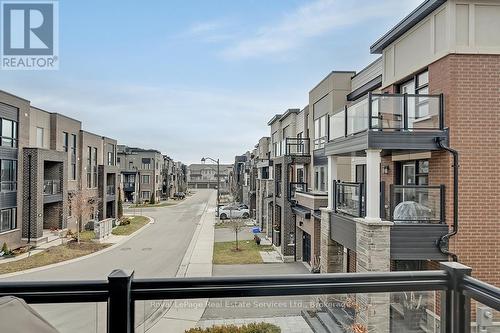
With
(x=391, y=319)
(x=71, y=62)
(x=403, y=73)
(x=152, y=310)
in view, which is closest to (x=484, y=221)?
(x=403, y=73)

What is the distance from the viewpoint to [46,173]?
2716 centimetres

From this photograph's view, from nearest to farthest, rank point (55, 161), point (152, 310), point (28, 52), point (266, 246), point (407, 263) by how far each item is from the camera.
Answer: point (152, 310) → point (407, 263) → point (28, 52) → point (266, 246) → point (55, 161)

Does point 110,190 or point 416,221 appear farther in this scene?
point 110,190

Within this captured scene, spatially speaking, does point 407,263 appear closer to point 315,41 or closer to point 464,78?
point 464,78

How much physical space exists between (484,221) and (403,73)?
4.71 m

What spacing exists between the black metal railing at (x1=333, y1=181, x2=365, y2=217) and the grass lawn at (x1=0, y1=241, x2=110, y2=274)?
15326 mm

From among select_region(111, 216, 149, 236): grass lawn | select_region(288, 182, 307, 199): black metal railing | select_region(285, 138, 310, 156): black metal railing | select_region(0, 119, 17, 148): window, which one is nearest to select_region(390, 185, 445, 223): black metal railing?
select_region(288, 182, 307, 199): black metal railing

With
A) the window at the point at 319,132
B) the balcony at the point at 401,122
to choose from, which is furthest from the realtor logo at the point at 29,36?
the window at the point at 319,132

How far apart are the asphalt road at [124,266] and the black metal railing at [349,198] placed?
19.3ft

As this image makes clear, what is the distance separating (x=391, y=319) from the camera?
2.54 m

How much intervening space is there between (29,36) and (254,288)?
Result: 1532cm

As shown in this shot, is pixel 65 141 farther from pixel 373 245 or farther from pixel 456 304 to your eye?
pixel 456 304

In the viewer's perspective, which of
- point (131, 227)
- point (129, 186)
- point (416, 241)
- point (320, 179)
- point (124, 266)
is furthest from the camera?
point (129, 186)

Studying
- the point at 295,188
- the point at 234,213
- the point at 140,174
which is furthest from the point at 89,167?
the point at 140,174
